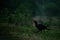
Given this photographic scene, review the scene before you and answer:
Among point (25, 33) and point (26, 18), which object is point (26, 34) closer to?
point (25, 33)

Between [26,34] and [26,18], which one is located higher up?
[26,18]

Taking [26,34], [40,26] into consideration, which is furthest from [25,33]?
[40,26]

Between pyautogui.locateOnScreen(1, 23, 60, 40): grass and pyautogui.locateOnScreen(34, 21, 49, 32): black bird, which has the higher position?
pyautogui.locateOnScreen(34, 21, 49, 32): black bird

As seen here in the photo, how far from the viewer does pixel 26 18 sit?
2.44m

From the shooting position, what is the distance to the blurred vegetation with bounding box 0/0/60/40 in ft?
7.53

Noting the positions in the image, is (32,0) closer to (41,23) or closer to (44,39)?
(41,23)

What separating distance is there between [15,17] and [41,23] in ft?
1.42

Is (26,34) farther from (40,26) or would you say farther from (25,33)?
(40,26)

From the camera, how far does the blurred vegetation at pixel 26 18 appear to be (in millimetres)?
2295

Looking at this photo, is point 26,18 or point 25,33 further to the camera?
point 26,18

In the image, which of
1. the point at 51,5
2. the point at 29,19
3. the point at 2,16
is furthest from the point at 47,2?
the point at 2,16

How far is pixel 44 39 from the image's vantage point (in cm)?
223

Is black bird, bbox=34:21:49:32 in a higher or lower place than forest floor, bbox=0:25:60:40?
higher

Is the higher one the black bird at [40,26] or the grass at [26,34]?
the black bird at [40,26]
